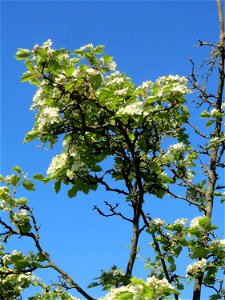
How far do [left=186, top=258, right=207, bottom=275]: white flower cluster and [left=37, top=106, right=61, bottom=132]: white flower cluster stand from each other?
3.08 meters

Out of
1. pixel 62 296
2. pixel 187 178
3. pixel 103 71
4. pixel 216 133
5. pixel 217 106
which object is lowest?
pixel 62 296

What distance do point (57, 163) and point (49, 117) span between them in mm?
837

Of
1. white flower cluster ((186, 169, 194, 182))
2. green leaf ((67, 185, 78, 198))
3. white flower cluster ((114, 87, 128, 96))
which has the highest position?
white flower cluster ((186, 169, 194, 182))

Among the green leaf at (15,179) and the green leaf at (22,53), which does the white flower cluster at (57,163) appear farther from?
the green leaf at (22,53)

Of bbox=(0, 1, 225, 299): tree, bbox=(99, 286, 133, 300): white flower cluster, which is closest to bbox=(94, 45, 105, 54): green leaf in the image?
bbox=(0, 1, 225, 299): tree

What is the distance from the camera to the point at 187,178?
9000 mm

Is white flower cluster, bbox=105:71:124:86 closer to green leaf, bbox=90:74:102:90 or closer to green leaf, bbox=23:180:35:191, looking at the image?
green leaf, bbox=90:74:102:90

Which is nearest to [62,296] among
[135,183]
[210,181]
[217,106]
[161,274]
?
[161,274]

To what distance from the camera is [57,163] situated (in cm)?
675

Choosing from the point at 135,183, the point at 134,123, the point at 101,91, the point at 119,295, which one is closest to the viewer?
the point at 119,295

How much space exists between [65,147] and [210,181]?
3.30 meters

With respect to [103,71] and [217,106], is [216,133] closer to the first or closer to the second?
[217,106]

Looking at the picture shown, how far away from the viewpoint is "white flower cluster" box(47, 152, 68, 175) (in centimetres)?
666

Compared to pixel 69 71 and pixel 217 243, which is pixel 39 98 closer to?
pixel 69 71
